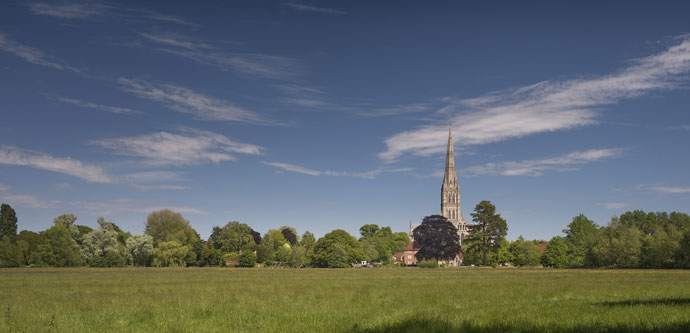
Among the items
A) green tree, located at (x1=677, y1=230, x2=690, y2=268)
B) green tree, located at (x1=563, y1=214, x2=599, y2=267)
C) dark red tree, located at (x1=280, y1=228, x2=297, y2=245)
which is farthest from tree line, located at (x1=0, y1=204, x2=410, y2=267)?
green tree, located at (x1=677, y1=230, x2=690, y2=268)

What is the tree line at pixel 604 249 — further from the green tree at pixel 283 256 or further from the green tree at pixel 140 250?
the green tree at pixel 140 250

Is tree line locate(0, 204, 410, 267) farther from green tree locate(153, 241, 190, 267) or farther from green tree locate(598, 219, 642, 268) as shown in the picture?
green tree locate(598, 219, 642, 268)

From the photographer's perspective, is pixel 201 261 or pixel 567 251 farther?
pixel 567 251

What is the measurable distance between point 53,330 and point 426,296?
57.3ft

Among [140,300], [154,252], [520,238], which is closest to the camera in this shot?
[140,300]

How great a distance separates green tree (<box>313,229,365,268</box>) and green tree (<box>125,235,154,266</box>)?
35.9 meters

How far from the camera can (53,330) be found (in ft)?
51.4

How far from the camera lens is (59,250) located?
9450cm

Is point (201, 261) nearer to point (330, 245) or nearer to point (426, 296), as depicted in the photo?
point (330, 245)

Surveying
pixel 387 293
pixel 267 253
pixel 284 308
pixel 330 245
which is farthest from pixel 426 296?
pixel 267 253

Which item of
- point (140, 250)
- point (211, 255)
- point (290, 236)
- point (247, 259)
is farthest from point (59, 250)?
point (290, 236)

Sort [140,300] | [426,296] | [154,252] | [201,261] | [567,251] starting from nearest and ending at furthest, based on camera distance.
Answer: [140,300] < [426,296] < [154,252] < [201,261] < [567,251]

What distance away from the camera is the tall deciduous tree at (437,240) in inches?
4970

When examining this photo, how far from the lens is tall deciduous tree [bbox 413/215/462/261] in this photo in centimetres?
12625
